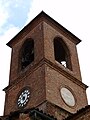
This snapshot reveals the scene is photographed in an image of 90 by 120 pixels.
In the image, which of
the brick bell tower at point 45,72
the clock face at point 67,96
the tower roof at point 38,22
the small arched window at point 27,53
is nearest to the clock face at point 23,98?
the brick bell tower at point 45,72

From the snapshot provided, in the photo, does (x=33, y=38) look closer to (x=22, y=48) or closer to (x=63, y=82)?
(x=22, y=48)

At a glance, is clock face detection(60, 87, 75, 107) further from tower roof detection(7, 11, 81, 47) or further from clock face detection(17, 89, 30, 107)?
tower roof detection(7, 11, 81, 47)

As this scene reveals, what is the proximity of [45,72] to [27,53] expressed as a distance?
486cm

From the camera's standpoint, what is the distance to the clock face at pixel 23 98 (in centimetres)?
1917

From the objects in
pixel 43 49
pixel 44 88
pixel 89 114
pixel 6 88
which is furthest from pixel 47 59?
pixel 89 114

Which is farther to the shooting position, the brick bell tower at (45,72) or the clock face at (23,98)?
the clock face at (23,98)

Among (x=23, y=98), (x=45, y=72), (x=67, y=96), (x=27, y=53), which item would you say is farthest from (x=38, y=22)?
(x=67, y=96)

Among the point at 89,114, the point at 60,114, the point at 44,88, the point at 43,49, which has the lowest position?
the point at 89,114

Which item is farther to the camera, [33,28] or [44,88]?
[33,28]

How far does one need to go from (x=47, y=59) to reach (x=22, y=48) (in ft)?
12.8

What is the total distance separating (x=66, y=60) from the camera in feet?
74.8

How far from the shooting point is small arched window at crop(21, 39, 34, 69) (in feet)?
73.7

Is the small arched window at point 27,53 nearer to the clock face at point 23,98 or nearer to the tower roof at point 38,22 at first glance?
the tower roof at point 38,22

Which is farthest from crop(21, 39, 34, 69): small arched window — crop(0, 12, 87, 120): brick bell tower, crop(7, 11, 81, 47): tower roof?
crop(7, 11, 81, 47): tower roof
